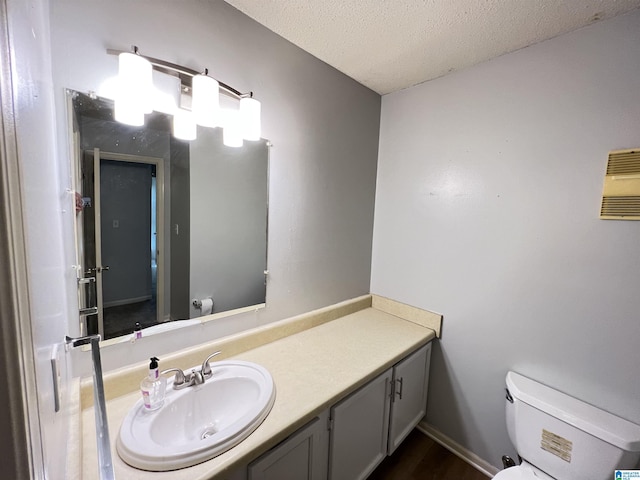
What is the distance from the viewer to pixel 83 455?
80 cm

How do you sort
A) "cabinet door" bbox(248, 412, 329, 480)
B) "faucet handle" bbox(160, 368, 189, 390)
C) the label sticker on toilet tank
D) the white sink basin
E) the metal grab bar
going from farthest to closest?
the label sticker on toilet tank
"faucet handle" bbox(160, 368, 189, 390)
"cabinet door" bbox(248, 412, 329, 480)
the white sink basin
the metal grab bar

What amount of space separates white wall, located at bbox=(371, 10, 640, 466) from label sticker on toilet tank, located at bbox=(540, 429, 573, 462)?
23 centimetres

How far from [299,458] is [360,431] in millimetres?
413

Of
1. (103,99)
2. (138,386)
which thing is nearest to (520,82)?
(103,99)

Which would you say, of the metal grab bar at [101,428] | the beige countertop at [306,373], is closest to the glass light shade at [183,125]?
the metal grab bar at [101,428]

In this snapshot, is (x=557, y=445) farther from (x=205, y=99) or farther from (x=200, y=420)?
(x=205, y=99)

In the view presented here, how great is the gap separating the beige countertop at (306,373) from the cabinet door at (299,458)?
0.05m

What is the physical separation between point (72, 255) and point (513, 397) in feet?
6.54

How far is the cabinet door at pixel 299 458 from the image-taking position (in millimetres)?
904

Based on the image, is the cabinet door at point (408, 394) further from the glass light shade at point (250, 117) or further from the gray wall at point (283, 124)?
the glass light shade at point (250, 117)

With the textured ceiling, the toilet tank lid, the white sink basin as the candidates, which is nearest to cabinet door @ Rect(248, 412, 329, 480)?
the white sink basin

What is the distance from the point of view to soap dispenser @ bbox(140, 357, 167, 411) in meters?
0.96

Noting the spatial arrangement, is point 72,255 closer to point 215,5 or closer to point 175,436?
point 175,436

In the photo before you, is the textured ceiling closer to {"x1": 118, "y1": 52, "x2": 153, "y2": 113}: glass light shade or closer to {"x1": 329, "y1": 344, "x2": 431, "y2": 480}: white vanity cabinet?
{"x1": 118, "y1": 52, "x2": 153, "y2": 113}: glass light shade
